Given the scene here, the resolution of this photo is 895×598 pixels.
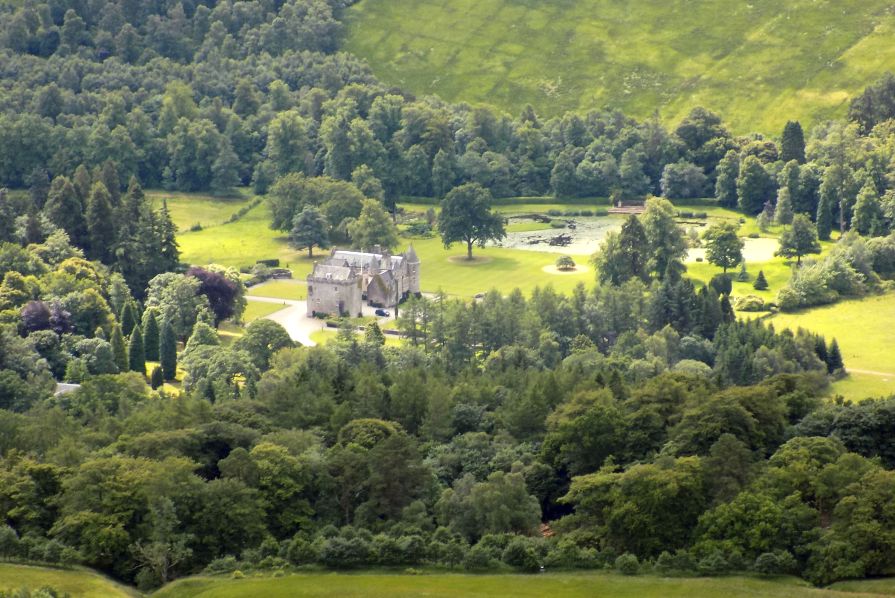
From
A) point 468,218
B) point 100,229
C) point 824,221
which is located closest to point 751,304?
point 824,221

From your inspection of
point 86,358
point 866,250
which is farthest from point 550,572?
point 866,250

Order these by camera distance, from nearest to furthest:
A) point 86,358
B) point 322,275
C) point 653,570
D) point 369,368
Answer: point 653,570 < point 369,368 < point 86,358 < point 322,275

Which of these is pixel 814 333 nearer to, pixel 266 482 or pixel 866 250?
pixel 866 250

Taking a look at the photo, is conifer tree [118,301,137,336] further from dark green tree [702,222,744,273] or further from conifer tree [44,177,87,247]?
dark green tree [702,222,744,273]

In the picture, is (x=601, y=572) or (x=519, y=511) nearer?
(x=601, y=572)

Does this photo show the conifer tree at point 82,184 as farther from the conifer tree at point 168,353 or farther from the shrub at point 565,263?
the shrub at point 565,263

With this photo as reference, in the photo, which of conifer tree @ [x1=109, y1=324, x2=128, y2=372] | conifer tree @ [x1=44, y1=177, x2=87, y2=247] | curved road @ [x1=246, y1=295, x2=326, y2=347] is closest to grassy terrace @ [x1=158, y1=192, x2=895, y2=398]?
curved road @ [x1=246, y1=295, x2=326, y2=347]

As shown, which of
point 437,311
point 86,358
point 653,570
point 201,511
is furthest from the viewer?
point 437,311
